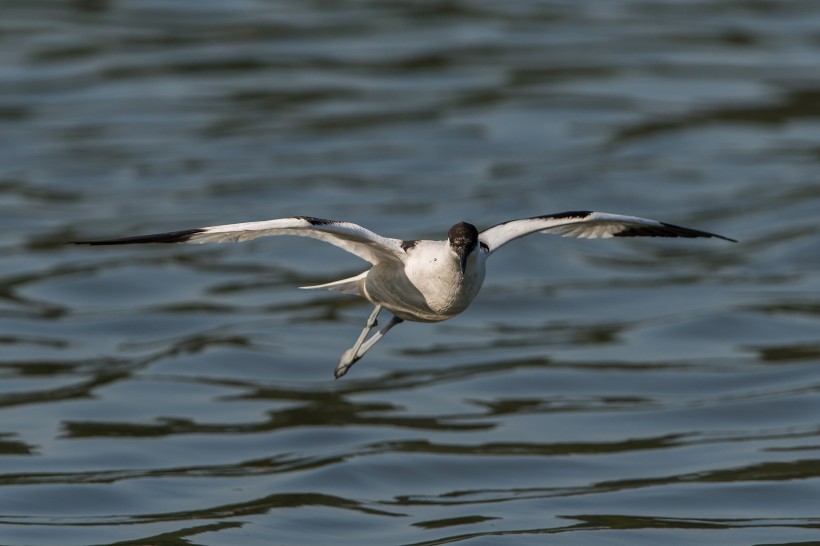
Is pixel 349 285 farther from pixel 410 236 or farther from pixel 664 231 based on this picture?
pixel 410 236

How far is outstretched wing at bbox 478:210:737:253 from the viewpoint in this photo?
45.2 feet

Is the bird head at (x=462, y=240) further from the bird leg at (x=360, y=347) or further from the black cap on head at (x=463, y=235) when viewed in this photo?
the bird leg at (x=360, y=347)

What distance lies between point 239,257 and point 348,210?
3.34 m

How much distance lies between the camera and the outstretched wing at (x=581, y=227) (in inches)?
543

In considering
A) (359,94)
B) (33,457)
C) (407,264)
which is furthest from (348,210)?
(407,264)

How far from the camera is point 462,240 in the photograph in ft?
41.2

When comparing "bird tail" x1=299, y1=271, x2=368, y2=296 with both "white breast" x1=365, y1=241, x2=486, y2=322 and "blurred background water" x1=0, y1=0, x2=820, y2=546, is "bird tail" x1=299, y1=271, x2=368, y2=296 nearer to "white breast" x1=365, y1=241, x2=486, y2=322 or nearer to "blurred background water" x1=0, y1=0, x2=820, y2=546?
"white breast" x1=365, y1=241, x2=486, y2=322

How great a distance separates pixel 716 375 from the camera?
927 inches

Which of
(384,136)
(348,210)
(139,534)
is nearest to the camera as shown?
(139,534)

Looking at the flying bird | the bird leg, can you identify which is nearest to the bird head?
the flying bird

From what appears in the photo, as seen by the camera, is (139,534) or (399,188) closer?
(139,534)

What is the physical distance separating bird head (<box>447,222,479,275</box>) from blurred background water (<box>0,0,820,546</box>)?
17.6 ft

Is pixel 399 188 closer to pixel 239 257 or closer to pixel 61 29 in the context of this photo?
pixel 239 257

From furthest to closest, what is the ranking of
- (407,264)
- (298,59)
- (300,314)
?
(298,59) → (300,314) → (407,264)
